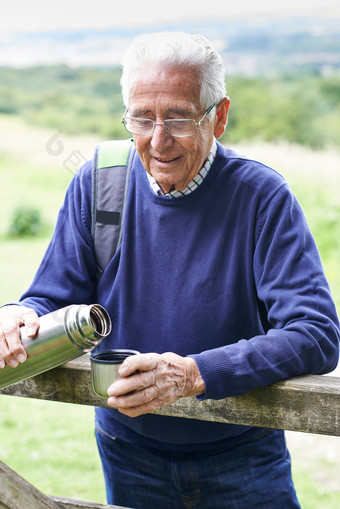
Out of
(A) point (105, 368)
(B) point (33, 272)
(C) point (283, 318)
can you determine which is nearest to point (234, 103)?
(B) point (33, 272)

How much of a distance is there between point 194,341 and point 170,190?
44 centimetres

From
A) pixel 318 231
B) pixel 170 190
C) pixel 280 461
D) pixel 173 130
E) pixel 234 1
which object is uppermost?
pixel 234 1

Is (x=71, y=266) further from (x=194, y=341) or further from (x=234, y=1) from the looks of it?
(x=234, y=1)

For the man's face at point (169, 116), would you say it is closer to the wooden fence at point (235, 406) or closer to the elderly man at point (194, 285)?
the elderly man at point (194, 285)

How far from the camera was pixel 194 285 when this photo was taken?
1755mm

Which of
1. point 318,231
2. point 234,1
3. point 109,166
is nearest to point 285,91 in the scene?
point 234,1

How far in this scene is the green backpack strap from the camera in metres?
1.86

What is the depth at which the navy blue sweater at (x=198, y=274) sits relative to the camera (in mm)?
1597

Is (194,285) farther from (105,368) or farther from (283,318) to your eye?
(105,368)

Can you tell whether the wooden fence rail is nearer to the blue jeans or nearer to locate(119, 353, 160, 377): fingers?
locate(119, 353, 160, 377): fingers

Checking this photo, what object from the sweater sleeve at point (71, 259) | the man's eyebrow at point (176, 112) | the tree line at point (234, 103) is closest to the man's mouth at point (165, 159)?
the man's eyebrow at point (176, 112)

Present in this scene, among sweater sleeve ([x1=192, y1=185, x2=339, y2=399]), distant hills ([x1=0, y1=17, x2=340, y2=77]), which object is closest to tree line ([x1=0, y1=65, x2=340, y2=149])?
distant hills ([x1=0, y1=17, x2=340, y2=77])

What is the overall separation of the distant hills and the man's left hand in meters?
12.1

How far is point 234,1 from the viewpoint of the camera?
1402 cm
